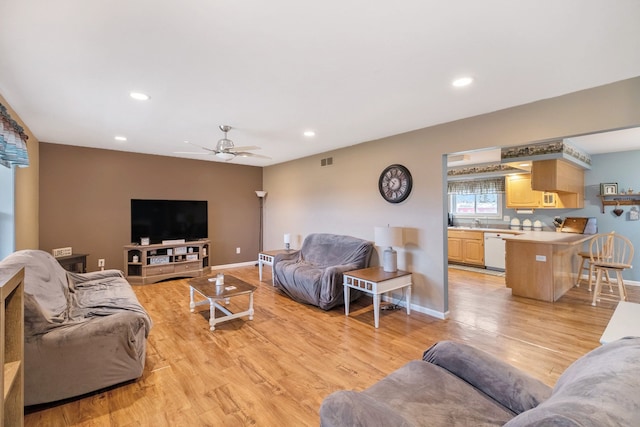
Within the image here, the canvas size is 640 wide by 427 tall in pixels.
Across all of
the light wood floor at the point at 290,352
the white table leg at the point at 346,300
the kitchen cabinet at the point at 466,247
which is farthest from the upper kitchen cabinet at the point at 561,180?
the white table leg at the point at 346,300

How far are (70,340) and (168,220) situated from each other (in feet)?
12.9

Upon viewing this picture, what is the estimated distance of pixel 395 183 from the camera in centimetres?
410

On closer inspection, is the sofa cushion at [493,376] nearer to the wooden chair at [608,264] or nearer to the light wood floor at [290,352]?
the light wood floor at [290,352]

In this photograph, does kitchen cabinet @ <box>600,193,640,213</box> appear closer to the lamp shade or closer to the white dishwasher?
the white dishwasher

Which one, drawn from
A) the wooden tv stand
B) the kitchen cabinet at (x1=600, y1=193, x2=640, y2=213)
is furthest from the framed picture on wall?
the wooden tv stand

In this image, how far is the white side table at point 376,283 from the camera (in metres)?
3.36

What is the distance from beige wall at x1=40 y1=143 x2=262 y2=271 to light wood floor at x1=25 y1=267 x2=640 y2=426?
185 cm

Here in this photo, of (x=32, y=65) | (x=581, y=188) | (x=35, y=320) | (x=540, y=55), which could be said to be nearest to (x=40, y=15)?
(x=32, y=65)

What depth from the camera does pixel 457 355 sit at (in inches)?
61.2

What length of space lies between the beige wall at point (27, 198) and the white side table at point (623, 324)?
16.2 feet

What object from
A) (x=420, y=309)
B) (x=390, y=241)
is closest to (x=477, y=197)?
(x=420, y=309)

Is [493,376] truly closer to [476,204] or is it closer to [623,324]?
[623,324]

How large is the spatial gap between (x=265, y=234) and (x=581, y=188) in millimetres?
6939

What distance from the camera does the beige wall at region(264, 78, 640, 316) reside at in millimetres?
2570
